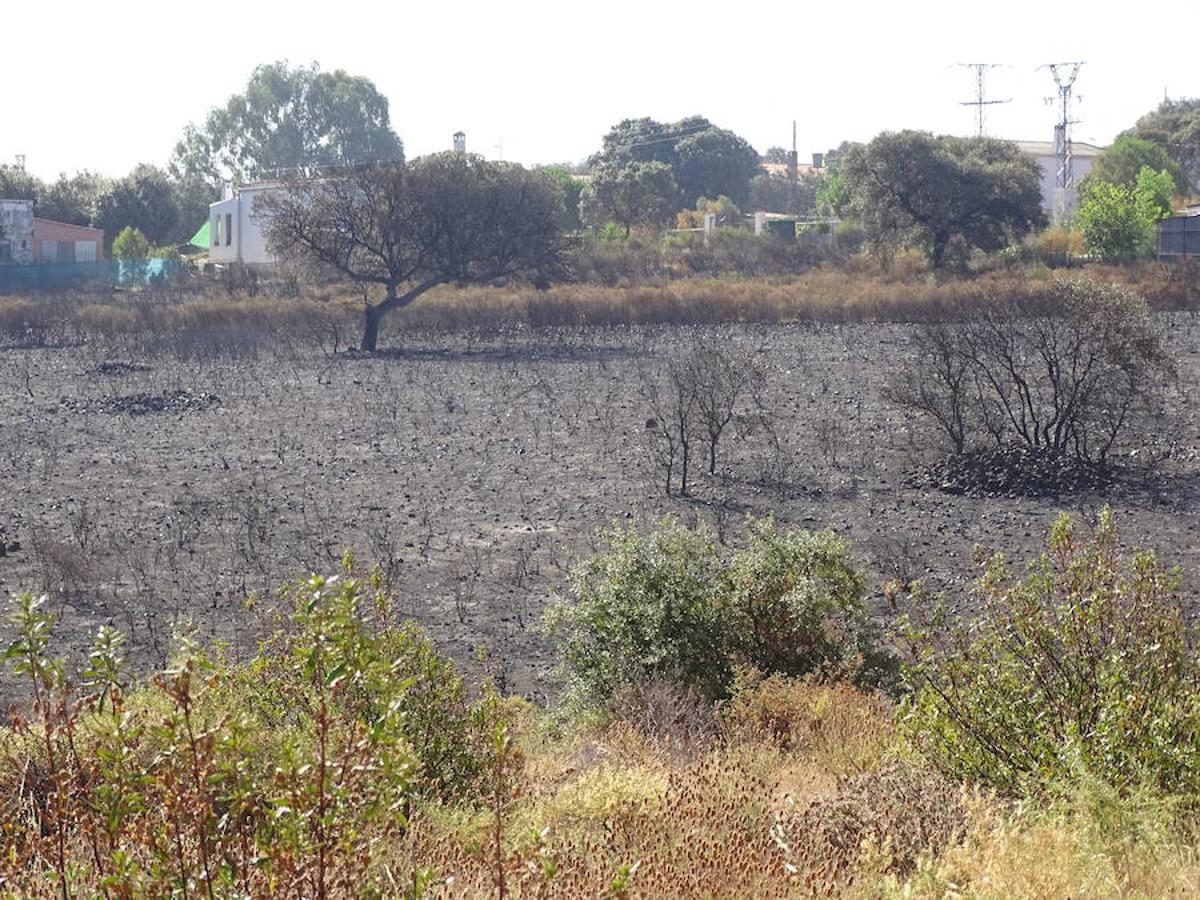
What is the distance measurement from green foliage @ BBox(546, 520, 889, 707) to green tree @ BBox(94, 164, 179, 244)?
211ft

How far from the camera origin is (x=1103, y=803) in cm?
532

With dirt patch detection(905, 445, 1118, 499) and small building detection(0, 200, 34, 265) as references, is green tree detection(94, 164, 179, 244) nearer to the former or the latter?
Result: small building detection(0, 200, 34, 265)

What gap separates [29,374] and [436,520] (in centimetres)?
1799

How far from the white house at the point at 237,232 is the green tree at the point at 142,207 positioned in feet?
29.0

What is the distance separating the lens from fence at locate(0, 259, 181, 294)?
50906 millimetres

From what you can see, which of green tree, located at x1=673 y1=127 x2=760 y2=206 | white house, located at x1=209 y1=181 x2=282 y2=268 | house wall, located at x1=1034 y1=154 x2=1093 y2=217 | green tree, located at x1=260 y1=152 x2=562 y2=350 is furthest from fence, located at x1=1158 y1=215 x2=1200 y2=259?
green tree, located at x1=673 y1=127 x2=760 y2=206

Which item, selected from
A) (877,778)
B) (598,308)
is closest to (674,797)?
(877,778)

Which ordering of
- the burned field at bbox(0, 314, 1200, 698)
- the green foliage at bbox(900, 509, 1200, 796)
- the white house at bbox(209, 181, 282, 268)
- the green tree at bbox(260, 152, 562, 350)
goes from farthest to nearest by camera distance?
the white house at bbox(209, 181, 282, 268) → the green tree at bbox(260, 152, 562, 350) → the burned field at bbox(0, 314, 1200, 698) → the green foliage at bbox(900, 509, 1200, 796)

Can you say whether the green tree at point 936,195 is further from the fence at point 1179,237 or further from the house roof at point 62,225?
the house roof at point 62,225

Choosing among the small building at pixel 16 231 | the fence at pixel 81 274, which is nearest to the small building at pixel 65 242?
the small building at pixel 16 231

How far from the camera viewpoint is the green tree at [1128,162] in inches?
2534

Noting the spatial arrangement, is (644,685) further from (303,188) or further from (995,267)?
(995,267)

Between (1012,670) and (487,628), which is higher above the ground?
(1012,670)

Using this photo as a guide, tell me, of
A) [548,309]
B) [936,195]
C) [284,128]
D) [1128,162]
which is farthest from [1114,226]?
[284,128]
